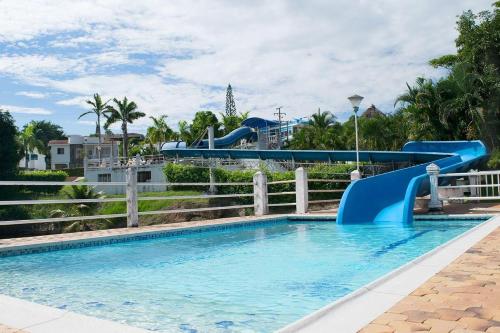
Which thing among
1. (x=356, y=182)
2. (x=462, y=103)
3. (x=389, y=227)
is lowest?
(x=389, y=227)

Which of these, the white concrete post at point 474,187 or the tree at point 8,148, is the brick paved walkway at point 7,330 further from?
the tree at point 8,148

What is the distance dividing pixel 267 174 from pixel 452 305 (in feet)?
70.0

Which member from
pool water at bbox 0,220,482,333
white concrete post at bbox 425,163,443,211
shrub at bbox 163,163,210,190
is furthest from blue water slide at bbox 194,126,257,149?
pool water at bbox 0,220,482,333

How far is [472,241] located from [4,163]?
127ft

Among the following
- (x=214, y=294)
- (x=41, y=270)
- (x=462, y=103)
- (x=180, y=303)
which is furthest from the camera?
(x=462, y=103)

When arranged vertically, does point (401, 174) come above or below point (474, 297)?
above

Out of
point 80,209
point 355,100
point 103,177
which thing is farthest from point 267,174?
point 103,177

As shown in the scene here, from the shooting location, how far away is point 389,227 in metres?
9.12

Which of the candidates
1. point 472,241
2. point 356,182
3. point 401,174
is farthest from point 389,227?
point 472,241

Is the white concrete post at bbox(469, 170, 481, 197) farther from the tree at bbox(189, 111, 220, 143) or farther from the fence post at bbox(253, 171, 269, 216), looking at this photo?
the tree at bbox(189, 111, 220, 143)

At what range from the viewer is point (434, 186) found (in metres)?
10.6

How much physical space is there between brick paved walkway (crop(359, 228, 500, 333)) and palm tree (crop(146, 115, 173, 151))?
4967cm

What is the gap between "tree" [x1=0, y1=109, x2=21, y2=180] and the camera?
3631cm

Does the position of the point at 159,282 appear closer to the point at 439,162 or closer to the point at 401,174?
the point at 401,174
